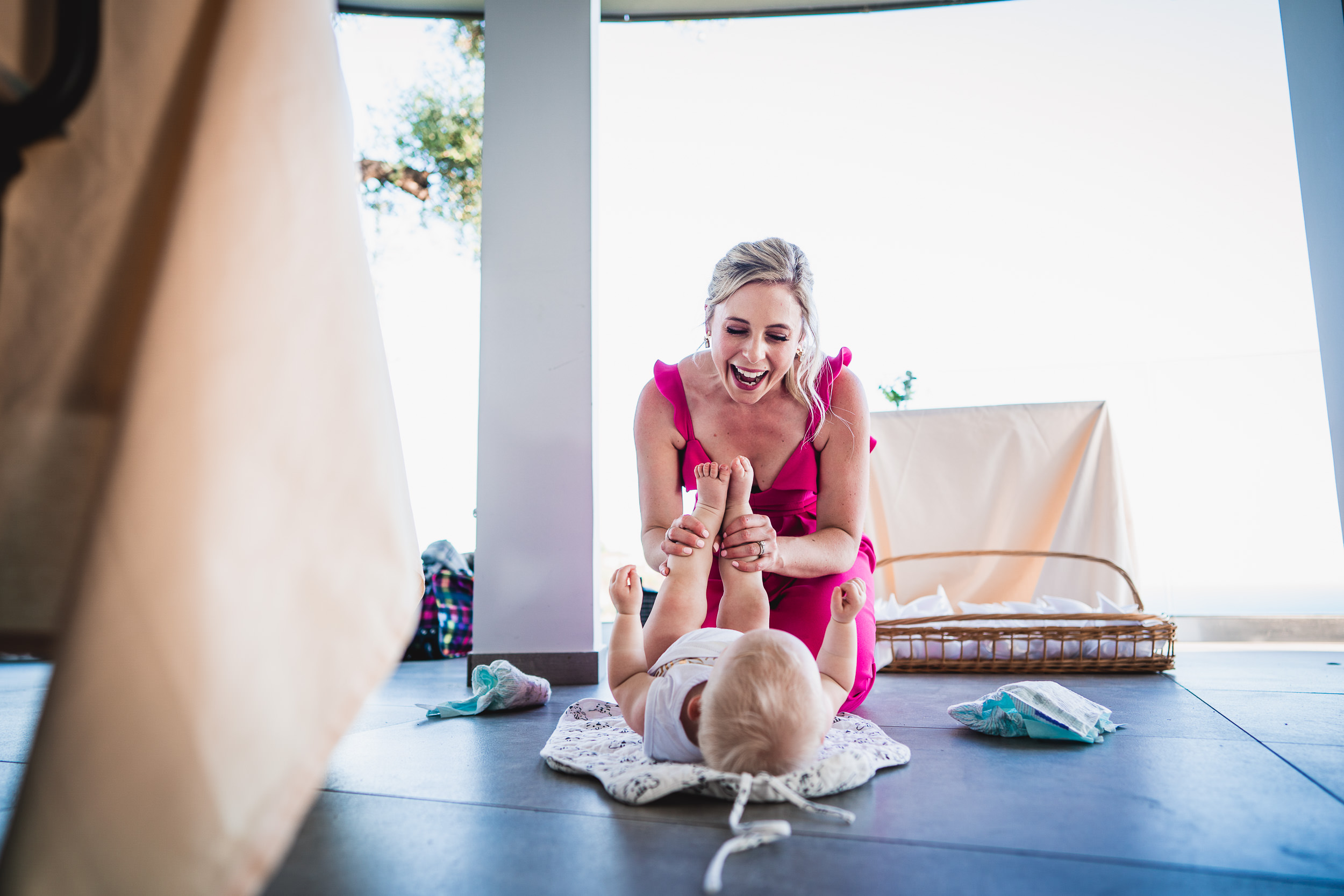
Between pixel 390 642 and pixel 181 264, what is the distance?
11.4 inches

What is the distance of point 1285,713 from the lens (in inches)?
55.1

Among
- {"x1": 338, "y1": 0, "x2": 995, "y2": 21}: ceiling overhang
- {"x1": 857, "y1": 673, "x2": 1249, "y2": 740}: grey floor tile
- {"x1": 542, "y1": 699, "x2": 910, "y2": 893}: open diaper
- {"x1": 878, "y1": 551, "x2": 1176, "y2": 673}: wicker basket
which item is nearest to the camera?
{"x1": 542, "y1": 699, "x2": 910, "y2": 893}: open diaper

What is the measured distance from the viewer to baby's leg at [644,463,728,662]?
1.40 meters

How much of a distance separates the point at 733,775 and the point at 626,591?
0.40 metres

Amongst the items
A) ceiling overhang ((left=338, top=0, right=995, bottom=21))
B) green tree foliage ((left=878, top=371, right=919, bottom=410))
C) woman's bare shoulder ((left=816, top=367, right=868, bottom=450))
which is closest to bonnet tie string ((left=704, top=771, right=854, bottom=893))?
woman's bare shoulder ((left=816, top=367, right=868, bottom=450))

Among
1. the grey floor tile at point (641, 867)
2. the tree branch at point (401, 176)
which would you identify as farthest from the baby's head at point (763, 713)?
the tree branch at point (401, 176)

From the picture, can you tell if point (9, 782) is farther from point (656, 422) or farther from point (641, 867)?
point (656, 422)

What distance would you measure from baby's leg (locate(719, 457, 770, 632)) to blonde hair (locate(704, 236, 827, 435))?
1.26ft

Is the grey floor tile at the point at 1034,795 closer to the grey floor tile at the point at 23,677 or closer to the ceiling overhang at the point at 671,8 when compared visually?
the grey floor tile at the point at 23,677

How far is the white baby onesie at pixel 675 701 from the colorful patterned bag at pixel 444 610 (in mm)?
2293

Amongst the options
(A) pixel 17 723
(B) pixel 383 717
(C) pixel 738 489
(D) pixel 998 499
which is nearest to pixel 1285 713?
(C) pixel 738 489

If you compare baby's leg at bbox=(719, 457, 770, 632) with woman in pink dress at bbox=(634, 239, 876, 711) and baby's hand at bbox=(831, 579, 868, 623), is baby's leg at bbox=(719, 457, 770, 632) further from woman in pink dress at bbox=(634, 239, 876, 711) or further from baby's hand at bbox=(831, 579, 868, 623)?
baby's hand at bbox=(831, 579, 868, 623)

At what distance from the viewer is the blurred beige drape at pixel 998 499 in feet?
8.99

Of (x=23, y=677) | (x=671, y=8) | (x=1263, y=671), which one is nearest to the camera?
(x=1263, y=671)
